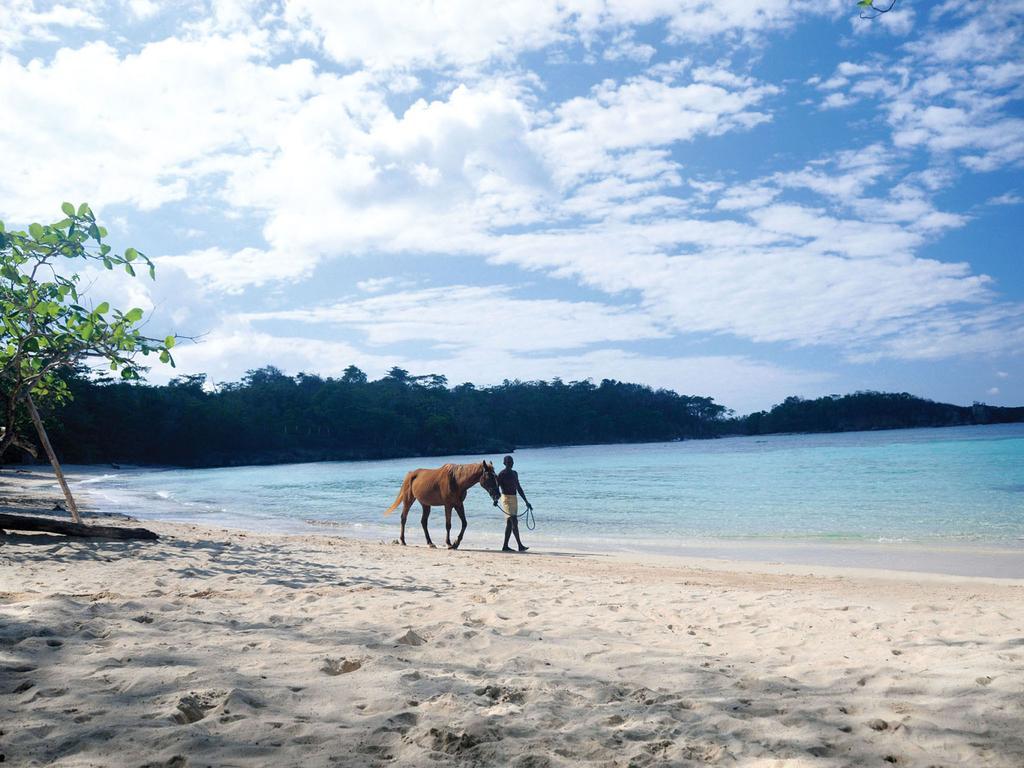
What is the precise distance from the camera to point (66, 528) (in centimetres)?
969

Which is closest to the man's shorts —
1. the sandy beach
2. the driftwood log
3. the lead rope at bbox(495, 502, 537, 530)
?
the lead rope at bbox(495, 502, 537, 530)

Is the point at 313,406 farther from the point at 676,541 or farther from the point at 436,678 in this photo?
the point at 436,678

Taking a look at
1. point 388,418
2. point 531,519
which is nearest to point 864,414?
point 388,418

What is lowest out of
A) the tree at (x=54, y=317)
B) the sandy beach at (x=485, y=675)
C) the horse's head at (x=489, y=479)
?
the sandy beach at (x=485, y=675)

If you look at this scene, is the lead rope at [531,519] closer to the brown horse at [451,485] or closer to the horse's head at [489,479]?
the horse's head at [489,479]

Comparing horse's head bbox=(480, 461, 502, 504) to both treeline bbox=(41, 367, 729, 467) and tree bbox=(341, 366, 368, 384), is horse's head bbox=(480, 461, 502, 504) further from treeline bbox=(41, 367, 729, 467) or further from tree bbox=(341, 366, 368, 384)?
tree bbox=(341, 366, 368, 384)

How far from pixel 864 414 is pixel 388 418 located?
3715 inches

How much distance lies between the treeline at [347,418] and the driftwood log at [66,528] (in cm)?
A: 5387

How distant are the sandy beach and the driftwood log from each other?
93.7 inches

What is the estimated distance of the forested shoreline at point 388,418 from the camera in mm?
78000

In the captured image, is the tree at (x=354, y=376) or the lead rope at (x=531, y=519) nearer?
the lead rope at (x=531, y=519)

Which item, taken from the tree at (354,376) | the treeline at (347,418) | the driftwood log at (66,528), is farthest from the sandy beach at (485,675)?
the tree at (354,376)

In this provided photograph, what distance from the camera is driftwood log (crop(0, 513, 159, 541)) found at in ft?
30.8

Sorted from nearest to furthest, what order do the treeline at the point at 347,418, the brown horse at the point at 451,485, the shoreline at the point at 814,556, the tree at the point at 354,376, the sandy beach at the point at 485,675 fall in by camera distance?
the sandy beach at the point at 485,675 → the shoreline at the point at 814,556 → the brown horse at the point at 451,485 → the treeline at the point at 347,418 → the tree at the point at 354,376
